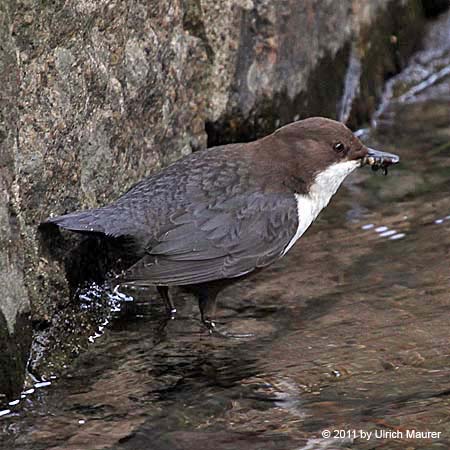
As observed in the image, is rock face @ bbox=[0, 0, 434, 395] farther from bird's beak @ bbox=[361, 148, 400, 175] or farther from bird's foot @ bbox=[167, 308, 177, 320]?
bird's beak @ bbox=[361, 148, 400, 175]

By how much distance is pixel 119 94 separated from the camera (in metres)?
4.29

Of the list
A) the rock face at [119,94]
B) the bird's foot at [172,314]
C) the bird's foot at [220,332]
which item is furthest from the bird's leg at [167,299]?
the rock face at [119,94]

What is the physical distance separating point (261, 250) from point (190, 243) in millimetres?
287

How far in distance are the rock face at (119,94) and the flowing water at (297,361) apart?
0.30 m

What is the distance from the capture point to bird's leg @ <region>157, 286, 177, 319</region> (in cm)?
411

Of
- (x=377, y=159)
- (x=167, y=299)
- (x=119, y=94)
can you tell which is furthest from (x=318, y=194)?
(x=119, y=94)

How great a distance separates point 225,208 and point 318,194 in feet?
1.51

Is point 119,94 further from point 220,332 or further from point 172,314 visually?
point 220,332

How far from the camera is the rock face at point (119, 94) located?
11.5 feet

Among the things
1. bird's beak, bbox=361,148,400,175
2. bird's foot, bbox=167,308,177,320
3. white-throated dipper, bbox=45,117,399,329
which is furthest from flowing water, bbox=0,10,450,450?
bird's beak, bbox=361,148,400,175

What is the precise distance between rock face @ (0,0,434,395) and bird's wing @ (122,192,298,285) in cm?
36

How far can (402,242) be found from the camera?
466 cm

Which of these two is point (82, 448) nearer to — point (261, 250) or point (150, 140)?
point (261, 250)

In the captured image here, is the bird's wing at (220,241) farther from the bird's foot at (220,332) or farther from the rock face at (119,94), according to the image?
the rock face at (119,94)
